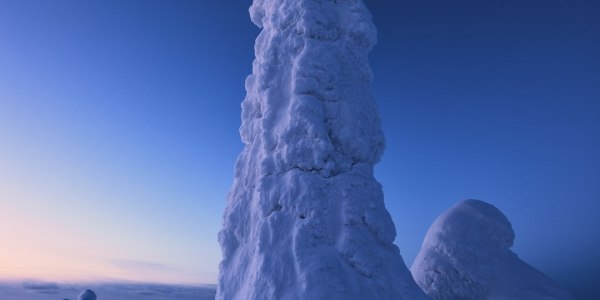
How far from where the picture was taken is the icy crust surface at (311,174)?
27.7ft

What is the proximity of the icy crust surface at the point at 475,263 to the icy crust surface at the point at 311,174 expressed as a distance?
5.50 metres

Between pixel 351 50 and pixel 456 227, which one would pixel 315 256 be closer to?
pixel 351 50

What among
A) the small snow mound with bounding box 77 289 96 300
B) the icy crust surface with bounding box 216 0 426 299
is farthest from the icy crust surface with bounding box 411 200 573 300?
the small snow mound with bounding box 77 289 96 300

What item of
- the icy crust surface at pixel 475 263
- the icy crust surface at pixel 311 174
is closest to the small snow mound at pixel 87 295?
the icy crust surface at pixel 311 174

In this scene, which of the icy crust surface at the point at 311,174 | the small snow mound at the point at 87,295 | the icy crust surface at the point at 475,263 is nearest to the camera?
the icy crust surface at the point at 311,174

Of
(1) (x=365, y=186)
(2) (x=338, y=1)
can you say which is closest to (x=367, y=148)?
(1) (x=365, y=186)

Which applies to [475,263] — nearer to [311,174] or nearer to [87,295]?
[311,174]

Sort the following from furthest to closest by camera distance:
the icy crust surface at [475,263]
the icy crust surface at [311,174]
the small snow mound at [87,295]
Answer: the small snow mound at [87,295] < the icy crust surface at [475,263] < the icy crust surface at [311,174]

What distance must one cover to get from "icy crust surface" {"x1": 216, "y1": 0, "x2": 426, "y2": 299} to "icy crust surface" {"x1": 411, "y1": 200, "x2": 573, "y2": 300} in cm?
550

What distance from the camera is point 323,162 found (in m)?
9.60

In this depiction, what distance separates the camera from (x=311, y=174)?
9453mm

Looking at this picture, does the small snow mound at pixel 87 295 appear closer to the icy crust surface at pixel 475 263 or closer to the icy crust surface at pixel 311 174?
the icy crust surface at pixel 311 174

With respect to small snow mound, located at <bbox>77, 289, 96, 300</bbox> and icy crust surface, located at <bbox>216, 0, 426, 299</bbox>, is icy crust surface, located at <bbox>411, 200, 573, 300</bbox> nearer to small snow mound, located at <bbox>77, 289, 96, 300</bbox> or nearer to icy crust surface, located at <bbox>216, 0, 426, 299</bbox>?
icy crust surface, located at <bbox>216, 0, 426, 299</bbox>

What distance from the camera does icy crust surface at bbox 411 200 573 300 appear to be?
13.0m
